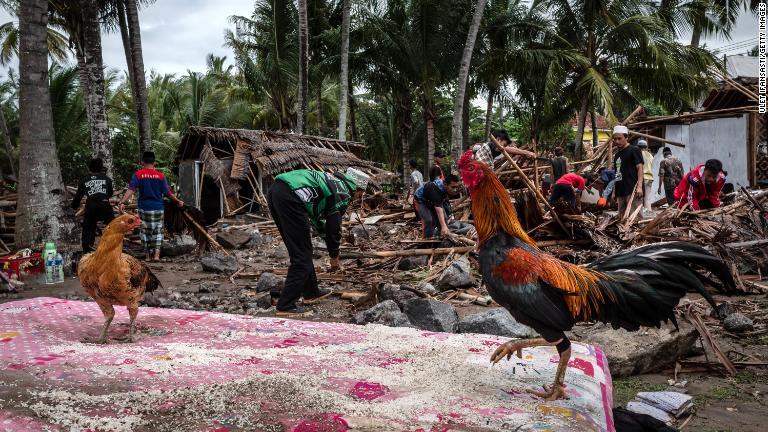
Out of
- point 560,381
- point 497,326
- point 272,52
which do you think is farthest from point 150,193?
point 272,52

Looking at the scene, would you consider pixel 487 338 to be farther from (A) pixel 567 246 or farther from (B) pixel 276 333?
(A) pixel 567 246

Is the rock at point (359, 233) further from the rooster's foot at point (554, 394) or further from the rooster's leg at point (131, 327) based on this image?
the rooster's foot at point (554, 394)

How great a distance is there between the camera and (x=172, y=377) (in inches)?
103

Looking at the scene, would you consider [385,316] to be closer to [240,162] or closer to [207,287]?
[207,287]

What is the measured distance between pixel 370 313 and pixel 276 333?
1.62m

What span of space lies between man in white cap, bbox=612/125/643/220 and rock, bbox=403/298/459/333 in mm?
4059

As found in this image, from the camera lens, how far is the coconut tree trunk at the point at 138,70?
12109mm

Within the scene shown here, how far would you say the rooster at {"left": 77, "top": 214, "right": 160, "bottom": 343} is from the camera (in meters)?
3.33

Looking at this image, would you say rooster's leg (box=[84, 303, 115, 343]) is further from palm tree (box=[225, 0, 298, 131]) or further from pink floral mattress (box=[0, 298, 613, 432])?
palm tree (box=[225, 0, 298, 131])

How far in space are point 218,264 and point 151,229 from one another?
1.69m

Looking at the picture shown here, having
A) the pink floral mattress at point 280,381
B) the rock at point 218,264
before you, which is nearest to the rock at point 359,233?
the rock at point 218,264

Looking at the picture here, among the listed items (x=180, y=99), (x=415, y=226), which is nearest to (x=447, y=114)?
(x=180, y=99)

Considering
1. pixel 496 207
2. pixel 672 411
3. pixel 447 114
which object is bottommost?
pixel 672 411

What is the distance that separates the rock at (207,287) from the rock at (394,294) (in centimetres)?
250
